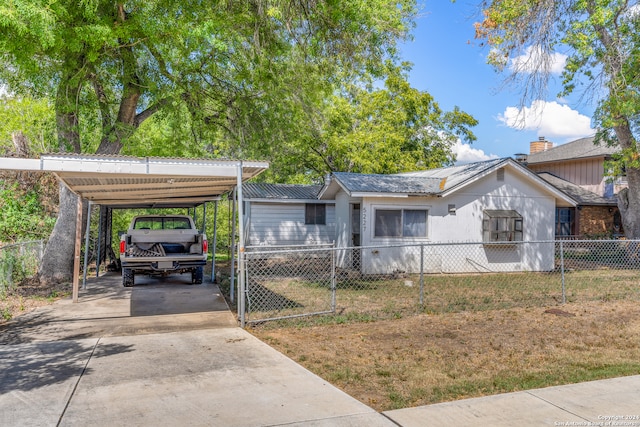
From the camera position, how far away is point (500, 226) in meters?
14.2

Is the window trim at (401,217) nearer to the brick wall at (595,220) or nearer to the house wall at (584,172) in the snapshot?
the brick wall at (595,220)

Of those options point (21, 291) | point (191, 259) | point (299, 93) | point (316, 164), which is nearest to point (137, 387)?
point (191, 259)

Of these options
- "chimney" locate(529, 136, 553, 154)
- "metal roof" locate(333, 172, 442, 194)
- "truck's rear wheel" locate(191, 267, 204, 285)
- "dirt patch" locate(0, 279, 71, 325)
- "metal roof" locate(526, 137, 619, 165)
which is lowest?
"dirt patch" locate(0, 279, 71, 325)

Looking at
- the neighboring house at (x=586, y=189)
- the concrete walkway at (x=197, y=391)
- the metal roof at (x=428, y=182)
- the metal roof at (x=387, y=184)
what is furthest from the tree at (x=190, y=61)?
the neighboring house at (x=586, y=189)

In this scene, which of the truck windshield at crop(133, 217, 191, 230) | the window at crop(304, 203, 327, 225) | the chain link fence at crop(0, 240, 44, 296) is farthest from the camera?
the window at crop(304, 203, 327, 225)

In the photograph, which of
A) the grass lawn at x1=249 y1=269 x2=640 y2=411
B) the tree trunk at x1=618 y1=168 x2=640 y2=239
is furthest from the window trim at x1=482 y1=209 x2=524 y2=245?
the tree trunk at x1=618 y1=168 x2=640 y2=239

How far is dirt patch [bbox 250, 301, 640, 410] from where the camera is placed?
15.0 feet

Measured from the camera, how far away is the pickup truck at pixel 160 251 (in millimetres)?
10211

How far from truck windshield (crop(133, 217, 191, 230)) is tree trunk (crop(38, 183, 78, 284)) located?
148cm

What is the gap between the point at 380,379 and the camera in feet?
15.6

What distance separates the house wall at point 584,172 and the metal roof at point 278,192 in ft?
48.2

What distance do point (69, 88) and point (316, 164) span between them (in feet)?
41.8

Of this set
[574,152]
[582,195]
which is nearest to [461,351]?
[582,195]

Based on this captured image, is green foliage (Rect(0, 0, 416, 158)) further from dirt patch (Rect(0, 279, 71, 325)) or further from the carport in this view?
dirt patch (Rect(0, 279, 71, 325))
